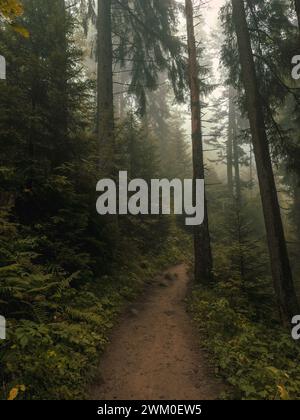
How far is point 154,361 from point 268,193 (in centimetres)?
534

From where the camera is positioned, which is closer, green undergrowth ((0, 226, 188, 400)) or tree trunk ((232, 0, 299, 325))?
green undergrowth ((0, 226, 188, 400))

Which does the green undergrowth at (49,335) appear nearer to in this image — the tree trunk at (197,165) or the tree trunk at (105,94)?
the tree trunk at (197,165)

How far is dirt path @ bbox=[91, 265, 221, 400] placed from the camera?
18.4 feet

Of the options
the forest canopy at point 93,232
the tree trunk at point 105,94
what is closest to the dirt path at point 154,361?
the forest canopy at point 93,232

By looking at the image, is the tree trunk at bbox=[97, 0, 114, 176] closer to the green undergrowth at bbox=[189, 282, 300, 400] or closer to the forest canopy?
the forest canopy

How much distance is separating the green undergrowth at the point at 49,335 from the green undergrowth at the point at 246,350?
218cm

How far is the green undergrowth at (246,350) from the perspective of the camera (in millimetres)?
5477

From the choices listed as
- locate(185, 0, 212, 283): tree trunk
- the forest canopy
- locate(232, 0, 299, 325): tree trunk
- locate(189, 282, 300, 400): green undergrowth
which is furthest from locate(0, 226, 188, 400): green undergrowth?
locate(232, 0, 299, 325): tree trunk

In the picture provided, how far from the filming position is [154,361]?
261 inches

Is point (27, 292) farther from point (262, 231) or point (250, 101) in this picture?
point (262, 231)

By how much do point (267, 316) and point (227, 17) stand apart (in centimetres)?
960

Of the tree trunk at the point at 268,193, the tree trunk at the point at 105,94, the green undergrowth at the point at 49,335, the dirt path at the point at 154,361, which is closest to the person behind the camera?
the green undergrowth at the point at 49,335

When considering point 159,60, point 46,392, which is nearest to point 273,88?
point 159,60

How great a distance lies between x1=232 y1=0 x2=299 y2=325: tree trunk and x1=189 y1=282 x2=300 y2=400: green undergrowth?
824 millimetres
